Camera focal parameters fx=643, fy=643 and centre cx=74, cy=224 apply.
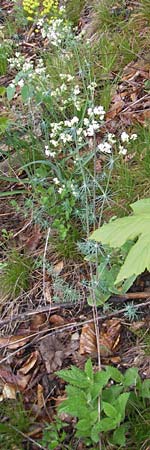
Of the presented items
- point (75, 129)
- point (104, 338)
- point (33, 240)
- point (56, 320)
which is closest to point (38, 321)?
point (56, 320)

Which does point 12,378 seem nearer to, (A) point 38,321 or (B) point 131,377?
(A) point 38,321

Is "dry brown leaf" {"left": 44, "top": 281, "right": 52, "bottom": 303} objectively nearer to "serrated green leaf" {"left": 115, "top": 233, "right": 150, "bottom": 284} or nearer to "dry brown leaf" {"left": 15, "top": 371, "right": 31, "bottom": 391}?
"dry brown leaf" {"left": 15, "top": 371, "right": 31, "bottom": 391}

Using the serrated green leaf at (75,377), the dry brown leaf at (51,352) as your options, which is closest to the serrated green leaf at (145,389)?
the serrated green leaf at (75,377)

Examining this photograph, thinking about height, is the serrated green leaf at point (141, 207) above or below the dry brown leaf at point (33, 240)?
above

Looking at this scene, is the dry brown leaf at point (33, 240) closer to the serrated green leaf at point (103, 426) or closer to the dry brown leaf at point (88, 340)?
the dry brown leaf at point (88, 340)

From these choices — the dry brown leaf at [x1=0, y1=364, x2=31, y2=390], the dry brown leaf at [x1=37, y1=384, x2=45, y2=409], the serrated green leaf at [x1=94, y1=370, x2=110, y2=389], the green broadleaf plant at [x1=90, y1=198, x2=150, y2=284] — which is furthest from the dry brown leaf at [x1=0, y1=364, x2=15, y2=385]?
the green broadleaf plant at [x1=90, y1=198, x2=150, y2=284]

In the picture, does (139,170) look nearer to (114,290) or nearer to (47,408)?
(114,290)
